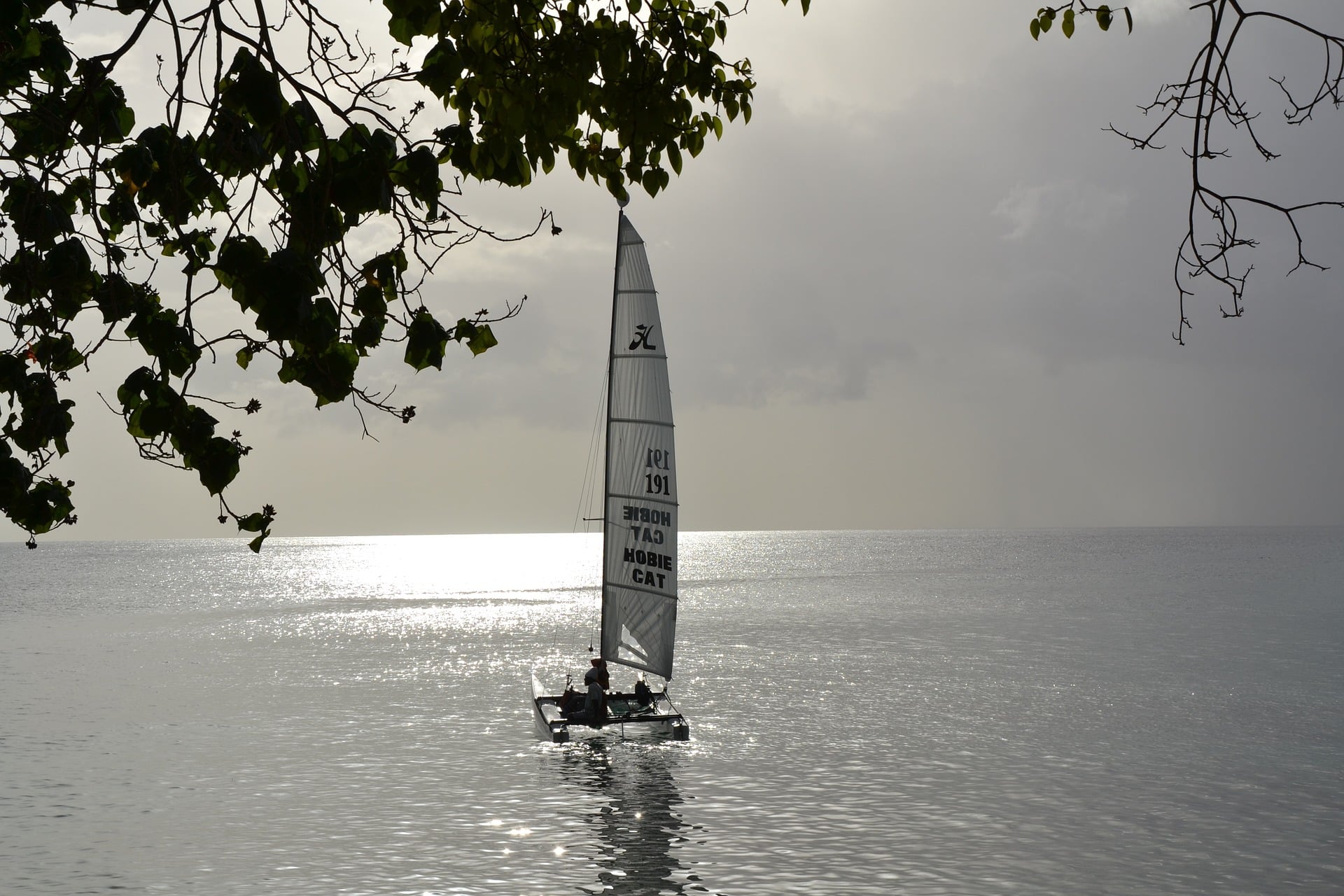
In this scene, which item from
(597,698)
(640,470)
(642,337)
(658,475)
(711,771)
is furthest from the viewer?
(711,771)

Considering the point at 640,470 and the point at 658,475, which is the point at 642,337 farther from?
the point at 658,475

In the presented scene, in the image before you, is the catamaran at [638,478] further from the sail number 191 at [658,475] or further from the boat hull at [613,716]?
the boat hull at [613,716]

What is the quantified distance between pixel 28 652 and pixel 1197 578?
16378 cm

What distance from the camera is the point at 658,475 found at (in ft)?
123

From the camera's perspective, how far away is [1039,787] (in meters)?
40.7

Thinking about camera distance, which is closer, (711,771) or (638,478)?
(638,478)

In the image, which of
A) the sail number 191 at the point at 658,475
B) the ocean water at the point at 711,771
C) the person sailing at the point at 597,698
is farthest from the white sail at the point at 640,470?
the ocean water at the point at 711,771

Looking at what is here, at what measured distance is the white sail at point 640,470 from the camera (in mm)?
37531

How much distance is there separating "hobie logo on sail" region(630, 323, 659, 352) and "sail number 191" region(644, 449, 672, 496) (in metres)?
3.40

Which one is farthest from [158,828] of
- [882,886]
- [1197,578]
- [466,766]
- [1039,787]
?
[1197,578]

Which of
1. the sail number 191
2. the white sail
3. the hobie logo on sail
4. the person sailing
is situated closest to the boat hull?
the person sailing

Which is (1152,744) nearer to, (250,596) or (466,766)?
(466,766)

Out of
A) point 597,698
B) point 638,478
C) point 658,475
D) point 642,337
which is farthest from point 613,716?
point 642,337

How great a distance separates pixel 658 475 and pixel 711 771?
1277 centimetres
